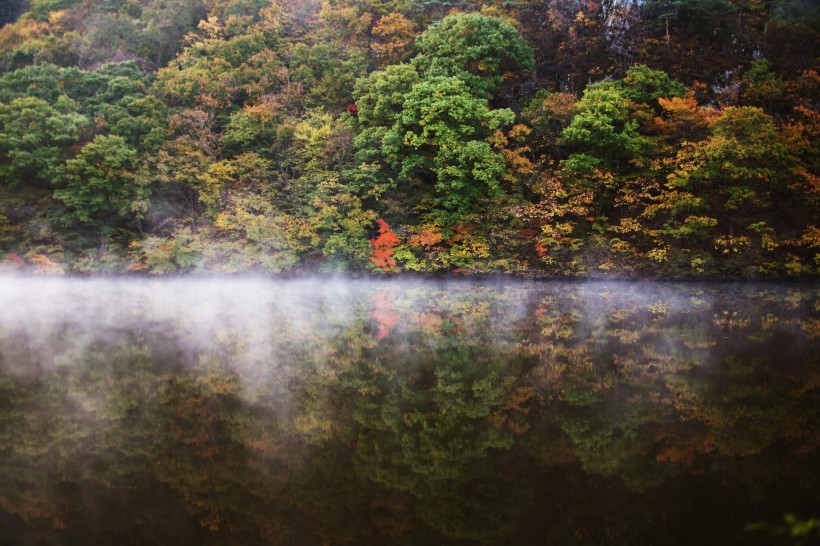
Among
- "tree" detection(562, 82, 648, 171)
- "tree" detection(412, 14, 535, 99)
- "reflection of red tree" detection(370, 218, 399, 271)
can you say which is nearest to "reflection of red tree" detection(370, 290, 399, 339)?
"reflection of red tree" detection(370, 218, 399, 271)

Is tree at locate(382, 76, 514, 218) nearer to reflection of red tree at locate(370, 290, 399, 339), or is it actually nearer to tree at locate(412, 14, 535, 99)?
tree at locate(412, 14, 535, 99)

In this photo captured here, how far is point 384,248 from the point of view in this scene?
23.7 metres

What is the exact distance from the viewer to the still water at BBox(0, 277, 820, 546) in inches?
192

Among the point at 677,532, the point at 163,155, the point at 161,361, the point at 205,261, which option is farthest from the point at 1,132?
the point at 677,532

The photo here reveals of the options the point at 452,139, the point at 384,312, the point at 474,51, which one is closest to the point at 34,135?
the point at 452,139

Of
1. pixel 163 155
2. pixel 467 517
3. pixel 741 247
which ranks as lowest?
pixel 467 517

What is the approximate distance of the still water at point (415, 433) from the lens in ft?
16.0

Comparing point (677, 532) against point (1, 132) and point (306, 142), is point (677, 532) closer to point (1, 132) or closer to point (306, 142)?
point (306, 142)

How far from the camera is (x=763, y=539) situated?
4.50 meters

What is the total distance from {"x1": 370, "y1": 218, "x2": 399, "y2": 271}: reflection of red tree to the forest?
9 centimetres

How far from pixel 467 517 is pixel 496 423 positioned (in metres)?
2.06

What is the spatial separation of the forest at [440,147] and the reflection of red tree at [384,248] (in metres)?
0.09

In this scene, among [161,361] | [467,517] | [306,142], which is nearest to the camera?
[467,517]

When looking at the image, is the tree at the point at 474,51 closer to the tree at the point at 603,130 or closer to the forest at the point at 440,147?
the forest at the point at 440,147
